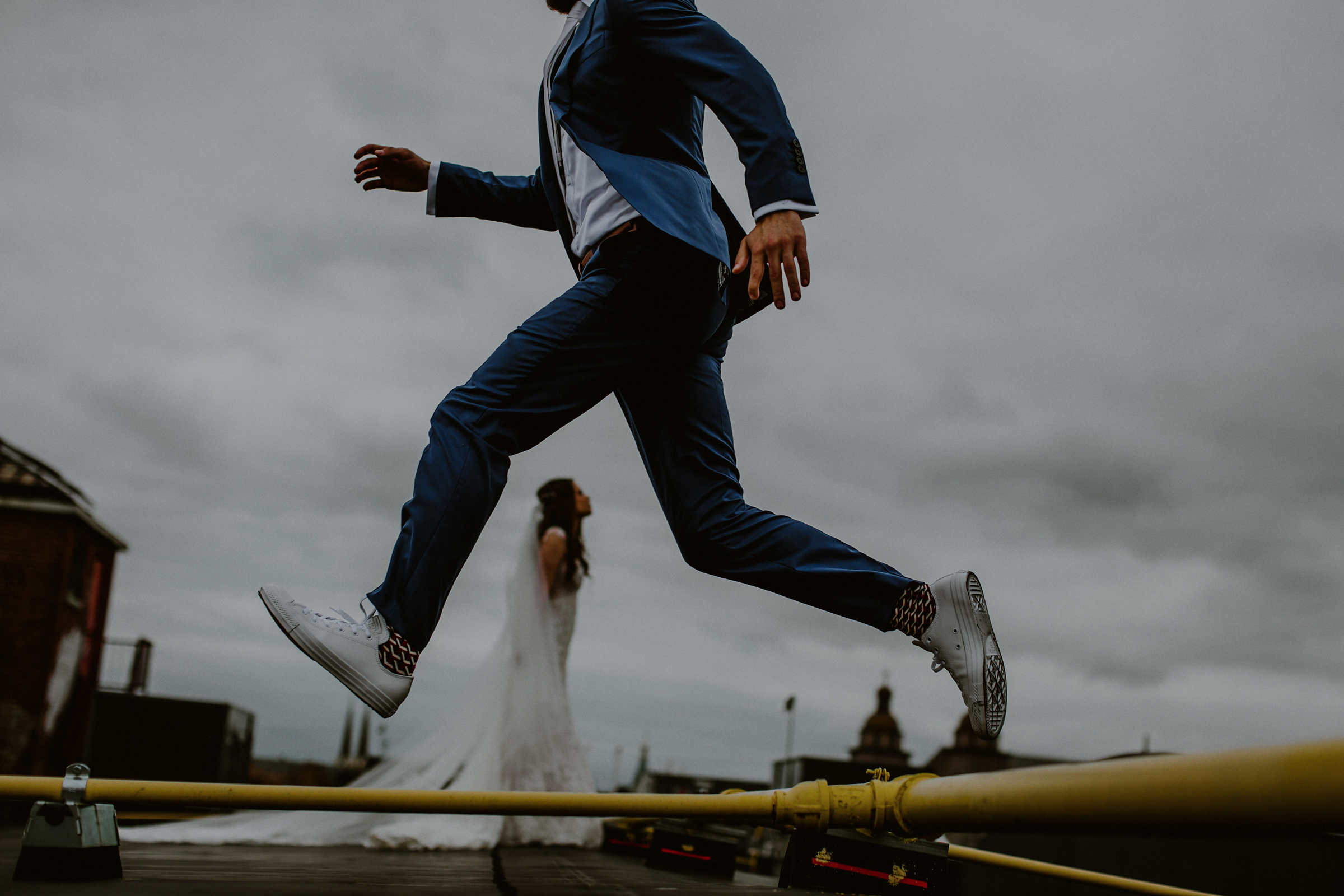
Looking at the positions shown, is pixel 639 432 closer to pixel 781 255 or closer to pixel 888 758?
pixel 781 255

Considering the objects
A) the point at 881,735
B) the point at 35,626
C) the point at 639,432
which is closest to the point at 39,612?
the point at 35,626

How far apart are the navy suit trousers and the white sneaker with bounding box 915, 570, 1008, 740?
0.10 metres

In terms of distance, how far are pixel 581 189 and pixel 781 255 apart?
599mm

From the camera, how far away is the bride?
5340mm

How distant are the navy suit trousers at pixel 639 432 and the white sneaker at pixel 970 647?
0.10m

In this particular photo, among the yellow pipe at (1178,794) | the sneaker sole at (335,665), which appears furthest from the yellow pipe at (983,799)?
the sneaker sole at (335,665)

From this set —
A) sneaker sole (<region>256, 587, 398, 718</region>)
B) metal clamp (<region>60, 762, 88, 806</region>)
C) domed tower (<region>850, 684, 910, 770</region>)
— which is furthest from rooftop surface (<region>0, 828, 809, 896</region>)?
domed tower (<region>850, 684, 910, 770</region>)

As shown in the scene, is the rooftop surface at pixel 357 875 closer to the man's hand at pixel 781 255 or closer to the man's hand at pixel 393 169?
the man's hand at pixel 781 255

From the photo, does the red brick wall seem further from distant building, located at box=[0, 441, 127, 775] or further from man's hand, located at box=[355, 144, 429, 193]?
man's hand, located at box=[355, 144, 429, 193]

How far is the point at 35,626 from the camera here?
70.5 ft

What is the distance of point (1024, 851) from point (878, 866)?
12074mm

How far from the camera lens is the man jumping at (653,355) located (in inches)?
83.0

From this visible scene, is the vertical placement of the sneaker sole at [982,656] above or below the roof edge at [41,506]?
below

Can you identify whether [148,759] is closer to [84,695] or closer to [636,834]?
[84,695]
